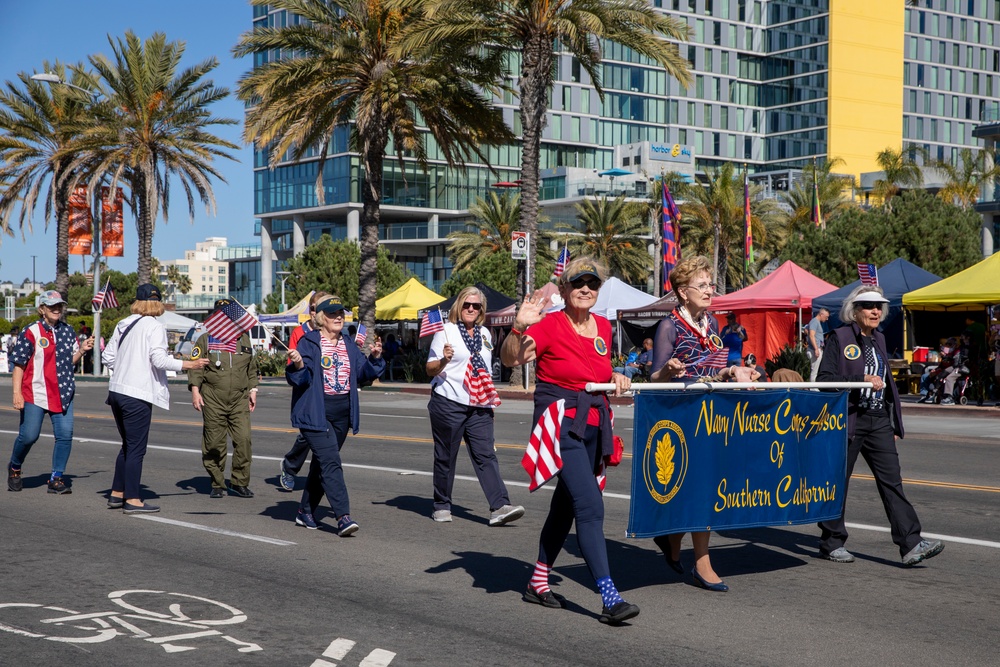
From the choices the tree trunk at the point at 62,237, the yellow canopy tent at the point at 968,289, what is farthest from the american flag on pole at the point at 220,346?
the tree trunk at the point at 62,237

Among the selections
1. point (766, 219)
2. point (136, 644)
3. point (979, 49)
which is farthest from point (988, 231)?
point (979, 49)

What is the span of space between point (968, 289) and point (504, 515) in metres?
16.6

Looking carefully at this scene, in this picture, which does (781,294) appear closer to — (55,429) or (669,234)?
(669,234)

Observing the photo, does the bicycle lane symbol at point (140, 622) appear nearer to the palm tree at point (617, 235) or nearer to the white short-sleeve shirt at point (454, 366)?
the white short-sleeve shirt at point (454, 366)

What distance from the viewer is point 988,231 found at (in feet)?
177

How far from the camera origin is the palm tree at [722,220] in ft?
191

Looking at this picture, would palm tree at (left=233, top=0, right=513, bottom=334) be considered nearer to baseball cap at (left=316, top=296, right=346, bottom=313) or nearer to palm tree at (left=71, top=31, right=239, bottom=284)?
palm tree at (left=71, top=31, right=239, bottom=284)

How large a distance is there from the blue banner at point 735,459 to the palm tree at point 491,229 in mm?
60269

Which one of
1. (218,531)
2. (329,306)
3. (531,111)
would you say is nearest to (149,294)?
(329,306)

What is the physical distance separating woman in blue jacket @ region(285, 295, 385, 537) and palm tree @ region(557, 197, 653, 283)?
58523 mm

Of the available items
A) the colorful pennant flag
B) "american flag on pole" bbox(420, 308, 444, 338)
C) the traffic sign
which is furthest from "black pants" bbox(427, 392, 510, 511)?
the colorful pennant flag

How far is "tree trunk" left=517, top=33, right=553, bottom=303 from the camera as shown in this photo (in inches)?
1078

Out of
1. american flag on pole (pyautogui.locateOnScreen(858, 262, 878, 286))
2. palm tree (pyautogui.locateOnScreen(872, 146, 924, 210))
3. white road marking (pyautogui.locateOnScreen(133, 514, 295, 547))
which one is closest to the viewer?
white road marking (pyautogui.locateOnScreen(133, 514, 295, 547))

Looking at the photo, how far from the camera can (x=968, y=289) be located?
22.2 meters
